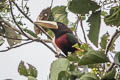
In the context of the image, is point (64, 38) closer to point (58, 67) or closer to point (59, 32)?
point (59, 32)

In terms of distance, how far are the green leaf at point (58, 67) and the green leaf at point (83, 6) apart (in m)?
0.12

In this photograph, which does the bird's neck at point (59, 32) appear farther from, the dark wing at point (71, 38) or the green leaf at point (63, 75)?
the green leaf at point (63, 75)

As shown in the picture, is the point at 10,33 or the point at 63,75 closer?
the point at 63,75

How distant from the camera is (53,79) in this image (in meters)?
0.62

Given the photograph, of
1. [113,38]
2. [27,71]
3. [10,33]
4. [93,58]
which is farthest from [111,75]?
[10,33]

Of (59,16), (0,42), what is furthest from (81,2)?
(0,42)

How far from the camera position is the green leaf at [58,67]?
623mm

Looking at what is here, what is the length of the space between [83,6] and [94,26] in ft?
0.18

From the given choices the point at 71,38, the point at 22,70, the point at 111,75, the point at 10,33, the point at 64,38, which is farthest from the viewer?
the point at 64,38

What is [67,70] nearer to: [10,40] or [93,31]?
[93,31]

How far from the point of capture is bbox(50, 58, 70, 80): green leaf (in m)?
0.62

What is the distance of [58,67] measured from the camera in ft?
2.07

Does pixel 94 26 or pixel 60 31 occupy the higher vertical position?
pixel 94 26

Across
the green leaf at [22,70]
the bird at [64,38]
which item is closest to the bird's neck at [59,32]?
the bird at [64,38]
